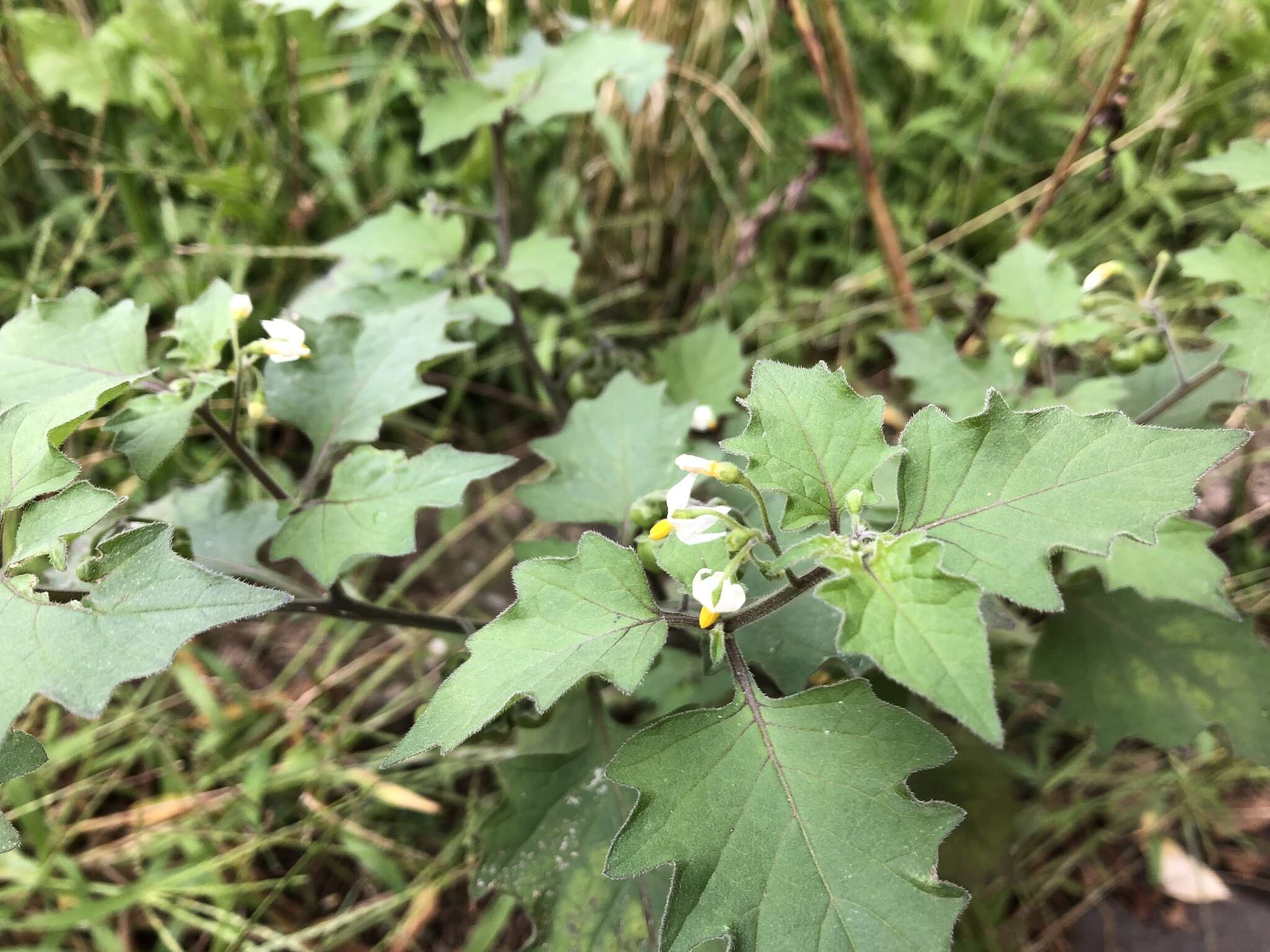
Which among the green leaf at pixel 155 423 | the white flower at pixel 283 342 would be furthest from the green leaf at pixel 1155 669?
the green leaf at pixel 155 423

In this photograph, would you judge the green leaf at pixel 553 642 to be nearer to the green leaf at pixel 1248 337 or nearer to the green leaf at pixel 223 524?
the green leaf at pixel 223 524

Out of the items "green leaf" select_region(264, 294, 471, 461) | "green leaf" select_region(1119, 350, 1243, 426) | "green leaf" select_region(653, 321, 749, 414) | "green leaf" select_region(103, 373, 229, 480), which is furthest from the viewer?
"green leaf" select_region(653, 321, 749, 414)

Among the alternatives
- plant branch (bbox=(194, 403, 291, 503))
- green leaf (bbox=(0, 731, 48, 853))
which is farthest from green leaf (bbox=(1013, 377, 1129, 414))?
green leaf (bbox=(0, 731, 48, 853))

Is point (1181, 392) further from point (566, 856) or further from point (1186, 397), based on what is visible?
point (566, 856)

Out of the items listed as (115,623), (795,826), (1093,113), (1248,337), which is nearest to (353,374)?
(115,623)

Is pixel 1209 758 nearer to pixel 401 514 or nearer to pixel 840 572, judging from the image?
pixel 840 572

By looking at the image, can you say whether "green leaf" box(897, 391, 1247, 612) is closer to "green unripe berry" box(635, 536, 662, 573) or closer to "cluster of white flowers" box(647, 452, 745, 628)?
"cluster of white flowers" box(647, 452, 745, 628)
